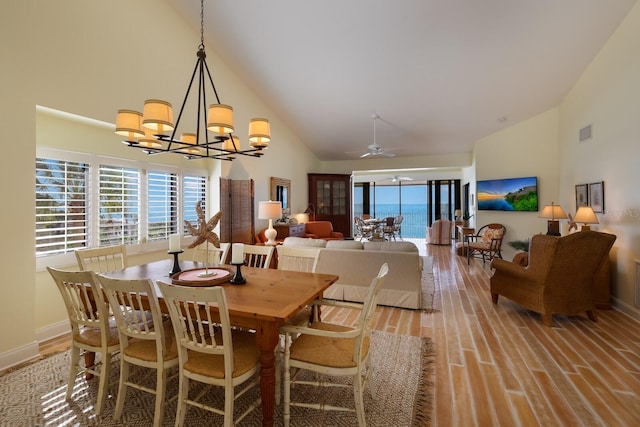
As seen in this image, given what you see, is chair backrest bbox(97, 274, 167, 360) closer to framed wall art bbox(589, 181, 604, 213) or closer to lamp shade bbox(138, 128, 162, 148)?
lamp shade bbox(138, 128, 162, 148)

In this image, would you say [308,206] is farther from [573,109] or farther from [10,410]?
[10,410]

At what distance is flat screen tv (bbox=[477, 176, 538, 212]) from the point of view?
6309 millimetres

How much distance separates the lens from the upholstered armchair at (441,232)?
9.21 m

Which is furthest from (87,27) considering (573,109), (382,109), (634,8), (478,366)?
(573,109)

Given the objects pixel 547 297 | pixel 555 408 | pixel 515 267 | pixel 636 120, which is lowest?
pixel 555 408

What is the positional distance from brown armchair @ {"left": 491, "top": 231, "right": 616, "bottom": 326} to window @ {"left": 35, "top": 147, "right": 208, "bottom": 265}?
4971 mm

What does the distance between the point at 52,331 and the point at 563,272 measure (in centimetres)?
560

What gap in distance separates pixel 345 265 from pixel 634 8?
4684mm

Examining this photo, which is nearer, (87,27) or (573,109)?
(87,27)

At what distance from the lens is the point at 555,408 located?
2.00m

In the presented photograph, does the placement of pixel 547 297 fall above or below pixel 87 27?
below

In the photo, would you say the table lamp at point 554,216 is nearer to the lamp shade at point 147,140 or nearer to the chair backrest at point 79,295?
the lamp shade at point 147,140

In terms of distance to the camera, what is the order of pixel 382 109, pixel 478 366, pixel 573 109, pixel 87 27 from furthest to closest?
pixel 382 109
pixel 573 109
pixel 87 27
pixel 478 366

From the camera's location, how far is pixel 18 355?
105 inches
